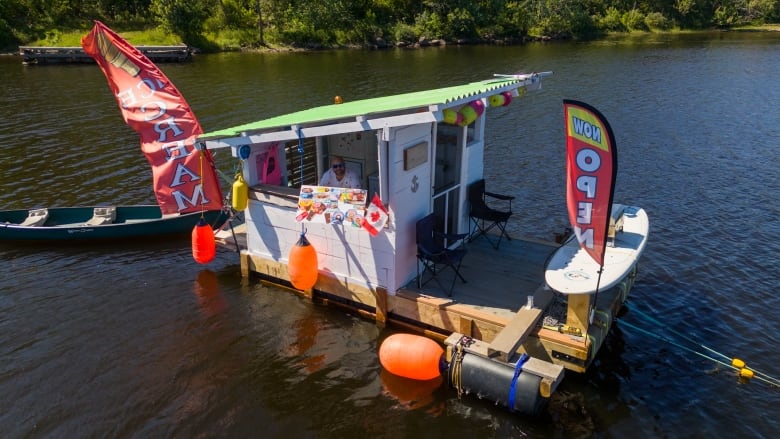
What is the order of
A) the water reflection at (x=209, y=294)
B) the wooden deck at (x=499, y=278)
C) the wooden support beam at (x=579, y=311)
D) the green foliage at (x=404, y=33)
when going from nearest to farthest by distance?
the wooden support beam at (x=579, y=311) < the wooden deck at (x=499, y=278) < the water reflection at (x=209, y=294) < the green foliage at (x=404, y=33)

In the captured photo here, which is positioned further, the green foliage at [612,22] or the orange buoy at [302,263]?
the green foliage at [612,22]

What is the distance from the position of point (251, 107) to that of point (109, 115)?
23.3 feet

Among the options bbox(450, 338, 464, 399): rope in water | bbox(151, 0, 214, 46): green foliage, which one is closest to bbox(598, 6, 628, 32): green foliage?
bbox(151, 0, 214, 46): green foliage

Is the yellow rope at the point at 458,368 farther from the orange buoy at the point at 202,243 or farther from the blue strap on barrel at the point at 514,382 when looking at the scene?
the orange buoy at the point at 202,243

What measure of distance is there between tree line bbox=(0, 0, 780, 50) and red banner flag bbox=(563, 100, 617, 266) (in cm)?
5741

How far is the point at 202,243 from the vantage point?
12148 mm

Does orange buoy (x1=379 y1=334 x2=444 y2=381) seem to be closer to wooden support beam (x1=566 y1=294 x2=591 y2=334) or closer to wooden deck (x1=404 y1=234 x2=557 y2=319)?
wooden deck (x1=404 y1=234 x2=557 y2=319)

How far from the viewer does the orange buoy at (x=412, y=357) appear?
916 cm

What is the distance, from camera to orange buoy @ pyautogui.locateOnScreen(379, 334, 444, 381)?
30.0 feet

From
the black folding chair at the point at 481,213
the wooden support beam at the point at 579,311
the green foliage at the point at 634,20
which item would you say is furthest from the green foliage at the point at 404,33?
the wooden support beam at the point at 579,311

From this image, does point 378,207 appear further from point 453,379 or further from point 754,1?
point 754,1

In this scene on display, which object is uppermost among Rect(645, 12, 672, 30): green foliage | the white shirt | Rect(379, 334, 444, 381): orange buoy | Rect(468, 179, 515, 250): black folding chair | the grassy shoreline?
Rect(645, 12, 672, 30): green foliage

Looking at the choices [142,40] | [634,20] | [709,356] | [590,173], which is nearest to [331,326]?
[590,173]

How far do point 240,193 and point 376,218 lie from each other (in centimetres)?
314
